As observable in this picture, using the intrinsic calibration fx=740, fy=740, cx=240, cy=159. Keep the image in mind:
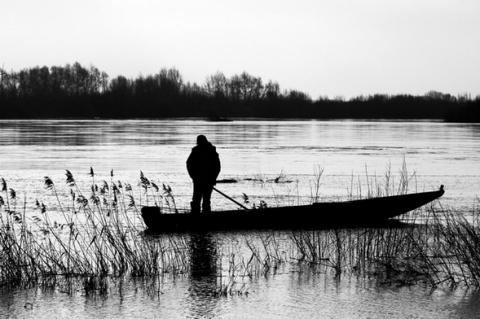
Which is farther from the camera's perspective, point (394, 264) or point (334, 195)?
point (334, 195)

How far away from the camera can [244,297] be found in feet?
28.8

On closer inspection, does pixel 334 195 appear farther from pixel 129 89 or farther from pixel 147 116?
pixel 129 89

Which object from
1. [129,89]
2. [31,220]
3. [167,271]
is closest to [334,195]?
[31,220]

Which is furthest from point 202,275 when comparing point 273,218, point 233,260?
point 273,218

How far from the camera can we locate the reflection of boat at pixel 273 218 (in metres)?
A: 13.8

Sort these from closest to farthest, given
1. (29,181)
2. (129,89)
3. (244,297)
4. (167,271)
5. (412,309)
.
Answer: (412,309) → (244,297) → (167,271) → (29,181) → (129,89)

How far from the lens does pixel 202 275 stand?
995cm

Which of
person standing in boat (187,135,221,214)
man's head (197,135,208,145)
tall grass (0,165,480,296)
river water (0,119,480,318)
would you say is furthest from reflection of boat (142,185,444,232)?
river water (0,119,480,318)

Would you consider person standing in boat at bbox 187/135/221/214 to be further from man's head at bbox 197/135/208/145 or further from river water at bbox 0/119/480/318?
river water at bbox 0/119/480/318

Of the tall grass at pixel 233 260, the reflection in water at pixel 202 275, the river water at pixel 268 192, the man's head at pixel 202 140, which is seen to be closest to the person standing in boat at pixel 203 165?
the man's head at pixel 202 140

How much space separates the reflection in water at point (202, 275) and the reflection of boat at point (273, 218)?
512mm

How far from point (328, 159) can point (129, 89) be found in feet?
418

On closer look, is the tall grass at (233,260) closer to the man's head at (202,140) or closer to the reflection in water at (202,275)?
the reflection in water at (202,275)

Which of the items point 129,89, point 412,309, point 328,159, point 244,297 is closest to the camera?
point 412,309
